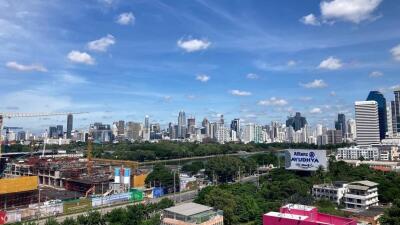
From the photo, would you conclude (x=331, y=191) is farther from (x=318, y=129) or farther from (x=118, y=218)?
(x=318, y=129)

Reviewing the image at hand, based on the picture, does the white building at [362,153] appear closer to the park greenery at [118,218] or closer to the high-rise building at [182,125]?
the park greenery at [118,218]

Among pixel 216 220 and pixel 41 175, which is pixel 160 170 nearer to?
pixel 41 175

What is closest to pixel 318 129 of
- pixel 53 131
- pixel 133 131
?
pixel 133 131

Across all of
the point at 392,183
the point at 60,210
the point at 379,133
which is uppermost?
the point at 379,133

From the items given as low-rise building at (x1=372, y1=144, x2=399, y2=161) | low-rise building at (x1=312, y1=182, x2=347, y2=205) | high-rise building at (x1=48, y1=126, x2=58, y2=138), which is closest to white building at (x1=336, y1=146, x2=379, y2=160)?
low-rise building at (x1=372, y1=144, x2=399, y2=161)

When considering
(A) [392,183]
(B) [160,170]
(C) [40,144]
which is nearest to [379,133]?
(A) [392,183]

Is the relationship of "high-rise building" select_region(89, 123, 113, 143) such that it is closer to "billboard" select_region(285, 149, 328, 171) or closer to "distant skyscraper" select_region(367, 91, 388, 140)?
"distant skyscraper" select_region(367, 91, 388, 140)
